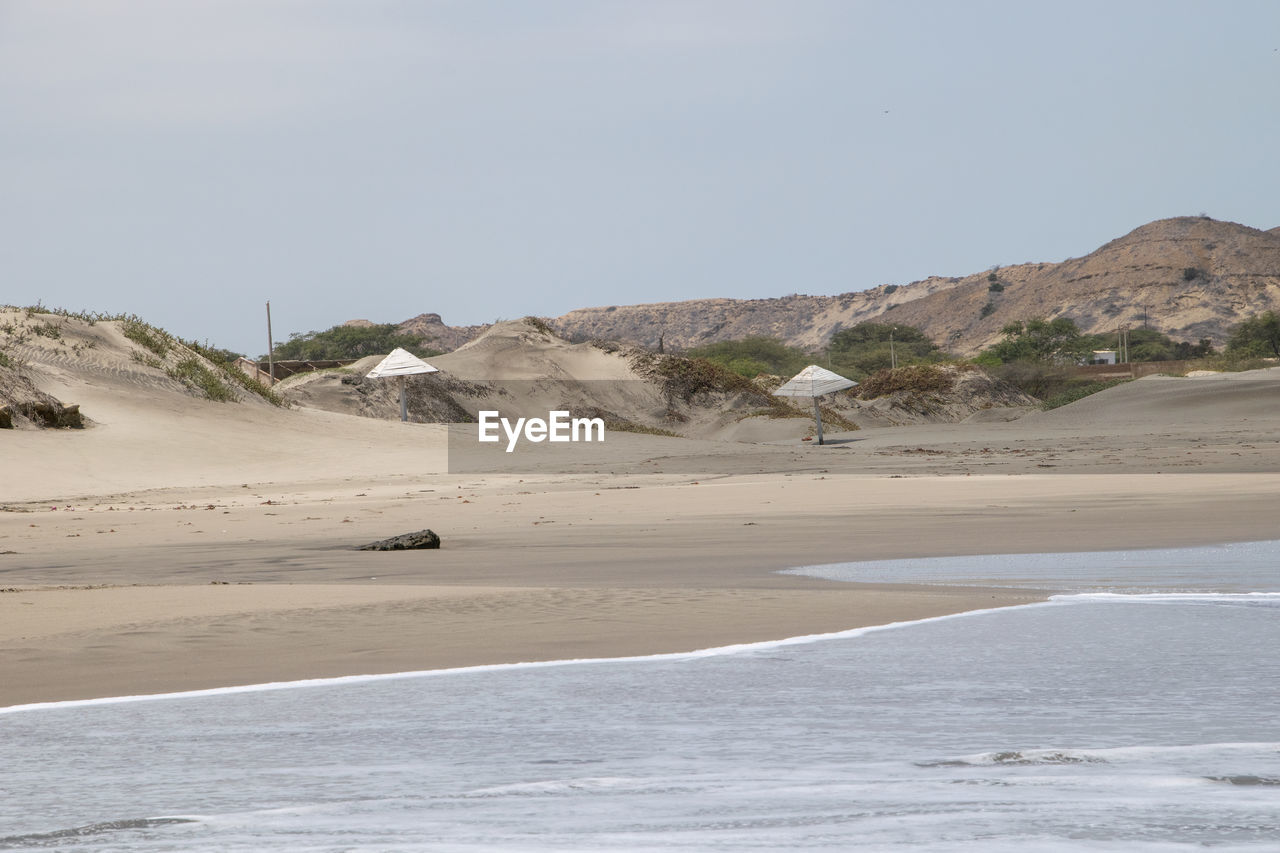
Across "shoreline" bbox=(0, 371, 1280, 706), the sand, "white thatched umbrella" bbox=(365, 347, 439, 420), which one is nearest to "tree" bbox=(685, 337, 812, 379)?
"white thatched umbrella" bbox=(365, 347, 439, 420)

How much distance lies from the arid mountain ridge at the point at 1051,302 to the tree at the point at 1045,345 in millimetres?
25693

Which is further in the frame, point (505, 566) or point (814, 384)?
point (814, 384)

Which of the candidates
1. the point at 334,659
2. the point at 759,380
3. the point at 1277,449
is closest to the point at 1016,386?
the point at 759,380

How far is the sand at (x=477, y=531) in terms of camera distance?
203 inches

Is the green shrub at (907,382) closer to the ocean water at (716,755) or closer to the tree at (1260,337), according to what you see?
the tree at (1260,337)

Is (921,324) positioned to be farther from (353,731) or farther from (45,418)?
(353,731)

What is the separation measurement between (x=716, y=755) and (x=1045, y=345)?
230 ft

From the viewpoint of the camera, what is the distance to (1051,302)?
363ft

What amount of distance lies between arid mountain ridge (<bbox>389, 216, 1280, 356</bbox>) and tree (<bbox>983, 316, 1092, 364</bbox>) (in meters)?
25.7

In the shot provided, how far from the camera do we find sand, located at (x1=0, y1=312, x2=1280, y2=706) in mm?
5145

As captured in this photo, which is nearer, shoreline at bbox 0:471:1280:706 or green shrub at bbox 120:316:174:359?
shoreline at bbox 0:471:1280:706

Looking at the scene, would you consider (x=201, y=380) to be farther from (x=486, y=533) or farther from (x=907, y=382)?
(x=907, y=382)

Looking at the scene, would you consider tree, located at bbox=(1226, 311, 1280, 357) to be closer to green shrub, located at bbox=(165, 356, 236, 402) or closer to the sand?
the sand

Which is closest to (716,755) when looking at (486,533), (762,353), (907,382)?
(486,533)
